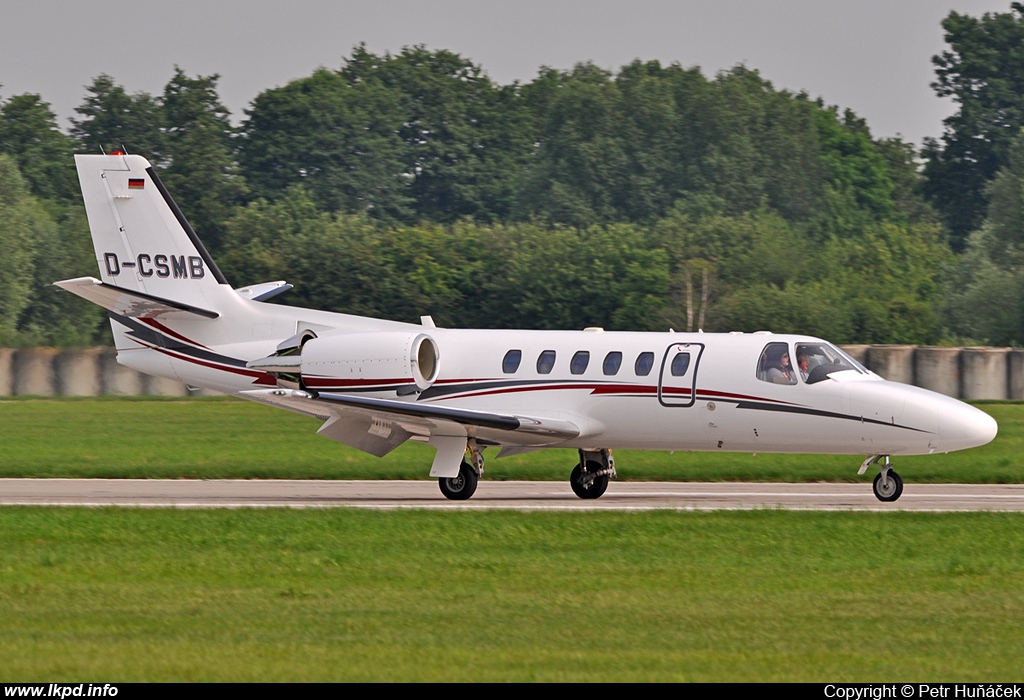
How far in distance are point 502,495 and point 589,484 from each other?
1438mm

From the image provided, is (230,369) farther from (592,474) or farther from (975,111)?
(975,111)

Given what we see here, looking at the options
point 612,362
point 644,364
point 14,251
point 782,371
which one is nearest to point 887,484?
point 782,371

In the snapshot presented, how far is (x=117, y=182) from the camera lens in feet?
81.2

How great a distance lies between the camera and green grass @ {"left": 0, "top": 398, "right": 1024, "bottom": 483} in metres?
27.4

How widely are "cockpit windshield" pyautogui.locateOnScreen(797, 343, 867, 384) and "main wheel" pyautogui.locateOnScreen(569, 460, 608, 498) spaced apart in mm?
3555

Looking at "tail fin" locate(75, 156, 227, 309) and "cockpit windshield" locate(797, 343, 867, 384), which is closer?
"cockpit windshield" locate(797, 343, 867, 384)

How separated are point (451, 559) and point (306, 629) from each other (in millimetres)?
3966

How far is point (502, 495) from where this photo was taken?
925 inches

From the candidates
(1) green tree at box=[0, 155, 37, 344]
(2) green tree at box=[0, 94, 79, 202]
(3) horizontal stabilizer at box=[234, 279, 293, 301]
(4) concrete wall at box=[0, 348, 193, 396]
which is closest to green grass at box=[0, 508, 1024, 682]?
(3) horizontal stabilizer at box=[234, 279, 293, 301]

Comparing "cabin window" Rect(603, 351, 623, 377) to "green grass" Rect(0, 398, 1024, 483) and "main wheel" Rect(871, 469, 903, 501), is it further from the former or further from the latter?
"green grass" Rect(0, 398, 1024, 483)

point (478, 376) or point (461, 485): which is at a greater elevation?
point (478, 376)

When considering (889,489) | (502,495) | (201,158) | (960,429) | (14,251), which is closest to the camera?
(960,429)

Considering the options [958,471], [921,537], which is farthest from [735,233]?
[921,537]

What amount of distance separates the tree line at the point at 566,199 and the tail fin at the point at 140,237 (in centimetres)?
2701
